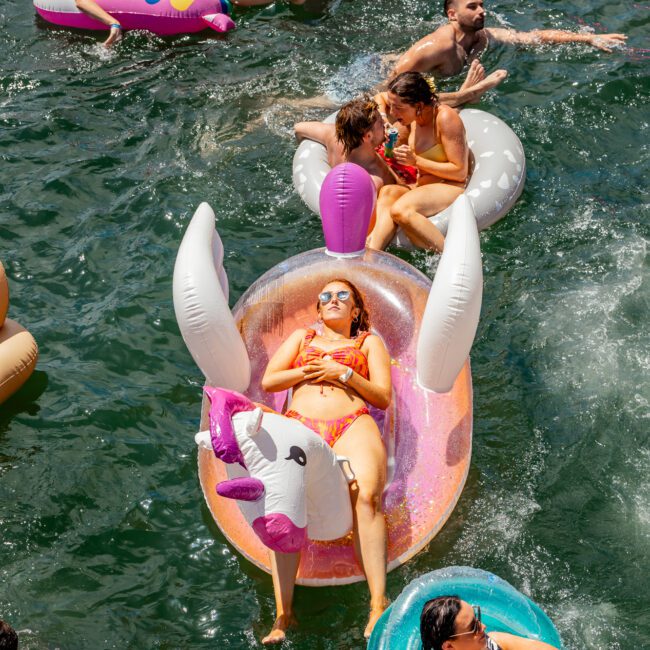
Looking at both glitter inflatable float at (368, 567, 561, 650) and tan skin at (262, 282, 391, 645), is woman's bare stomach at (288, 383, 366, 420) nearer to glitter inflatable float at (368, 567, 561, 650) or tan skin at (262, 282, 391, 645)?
tan skin at (262, 282, 391, 645)

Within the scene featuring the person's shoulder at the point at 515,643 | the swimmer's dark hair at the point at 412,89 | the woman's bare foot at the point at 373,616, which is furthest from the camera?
the swimmer's dark hair at the point at 412,89

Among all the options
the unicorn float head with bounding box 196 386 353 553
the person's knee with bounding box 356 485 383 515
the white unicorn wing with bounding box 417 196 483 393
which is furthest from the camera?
the white unicorn wing with bounding box 417 196 483 393

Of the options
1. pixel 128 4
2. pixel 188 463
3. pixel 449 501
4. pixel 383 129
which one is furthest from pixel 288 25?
pixel 449 501

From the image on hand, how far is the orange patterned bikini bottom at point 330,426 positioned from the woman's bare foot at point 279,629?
0.83m

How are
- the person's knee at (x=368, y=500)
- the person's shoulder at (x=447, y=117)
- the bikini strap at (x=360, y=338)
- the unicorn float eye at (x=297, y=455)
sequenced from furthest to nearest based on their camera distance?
the person's shoulder at (x=447, y=117) < the bikini strap at (x=360, y=338) < the person's knee at (x=368, y=500) < the unicorn float eye at (x=297, y=455)

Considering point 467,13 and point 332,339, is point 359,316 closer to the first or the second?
point 332,339

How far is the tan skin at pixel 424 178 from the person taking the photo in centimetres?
614

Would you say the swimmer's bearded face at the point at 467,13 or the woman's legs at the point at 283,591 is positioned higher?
the swimmer's bearded face at the point at 467,13

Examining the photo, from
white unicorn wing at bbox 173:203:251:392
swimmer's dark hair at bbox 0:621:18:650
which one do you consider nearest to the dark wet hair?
white unicorn wing at bbox 173:203:251:392

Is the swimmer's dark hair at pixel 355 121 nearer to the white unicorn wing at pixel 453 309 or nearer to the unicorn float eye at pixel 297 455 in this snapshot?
the white unicorn wing at pixel 453 309

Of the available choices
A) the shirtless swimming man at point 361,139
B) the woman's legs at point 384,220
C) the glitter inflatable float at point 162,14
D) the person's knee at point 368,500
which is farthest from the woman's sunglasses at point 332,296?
the glitter inflatable float at point 162,14

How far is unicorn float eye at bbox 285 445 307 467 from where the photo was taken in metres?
3.80

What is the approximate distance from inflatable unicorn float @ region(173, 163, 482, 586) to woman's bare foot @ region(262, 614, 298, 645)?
0.62 ft

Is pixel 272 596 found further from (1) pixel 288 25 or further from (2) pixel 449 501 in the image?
(1) pixel 288 25
